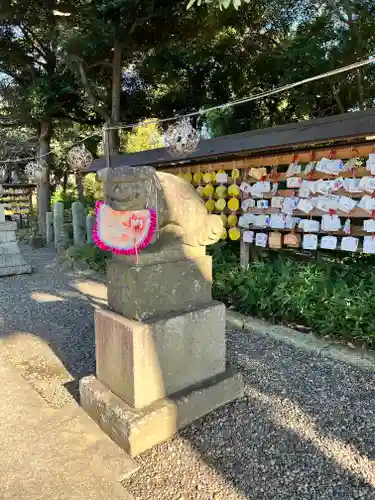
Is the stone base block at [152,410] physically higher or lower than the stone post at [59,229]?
lower

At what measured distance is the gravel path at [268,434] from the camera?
6.41ft

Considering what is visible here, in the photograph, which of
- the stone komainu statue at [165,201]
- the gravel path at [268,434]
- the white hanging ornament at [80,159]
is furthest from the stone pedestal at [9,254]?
the stone komainu statue at [165,201]

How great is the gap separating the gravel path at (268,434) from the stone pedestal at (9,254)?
3.86 meters

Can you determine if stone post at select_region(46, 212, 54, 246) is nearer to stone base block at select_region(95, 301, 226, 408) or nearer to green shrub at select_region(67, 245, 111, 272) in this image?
green shrub at select_region(67, 245, 111, 272)

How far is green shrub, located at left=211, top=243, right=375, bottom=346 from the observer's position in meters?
3.63

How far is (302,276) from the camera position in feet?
14.2

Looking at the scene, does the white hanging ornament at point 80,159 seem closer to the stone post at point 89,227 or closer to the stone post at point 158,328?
the stone post at point 89,227

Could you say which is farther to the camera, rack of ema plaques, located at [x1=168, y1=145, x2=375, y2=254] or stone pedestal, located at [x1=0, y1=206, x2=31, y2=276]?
stone pedestal, located at [x1=0, y1=206, x2=31, y2=276]

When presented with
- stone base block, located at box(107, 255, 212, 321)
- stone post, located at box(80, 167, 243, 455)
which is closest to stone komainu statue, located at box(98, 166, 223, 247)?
stone post, located at box(80, 167, 243, 455)

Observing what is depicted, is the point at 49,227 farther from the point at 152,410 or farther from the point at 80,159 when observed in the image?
the point at 152,410

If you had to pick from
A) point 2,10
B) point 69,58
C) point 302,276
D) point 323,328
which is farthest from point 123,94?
point 323,328

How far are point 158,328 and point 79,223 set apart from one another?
7973mm

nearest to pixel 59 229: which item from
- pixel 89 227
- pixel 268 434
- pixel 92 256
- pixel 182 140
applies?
pixel 89 227

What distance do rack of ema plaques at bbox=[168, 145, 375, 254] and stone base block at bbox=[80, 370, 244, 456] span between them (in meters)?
2.32
